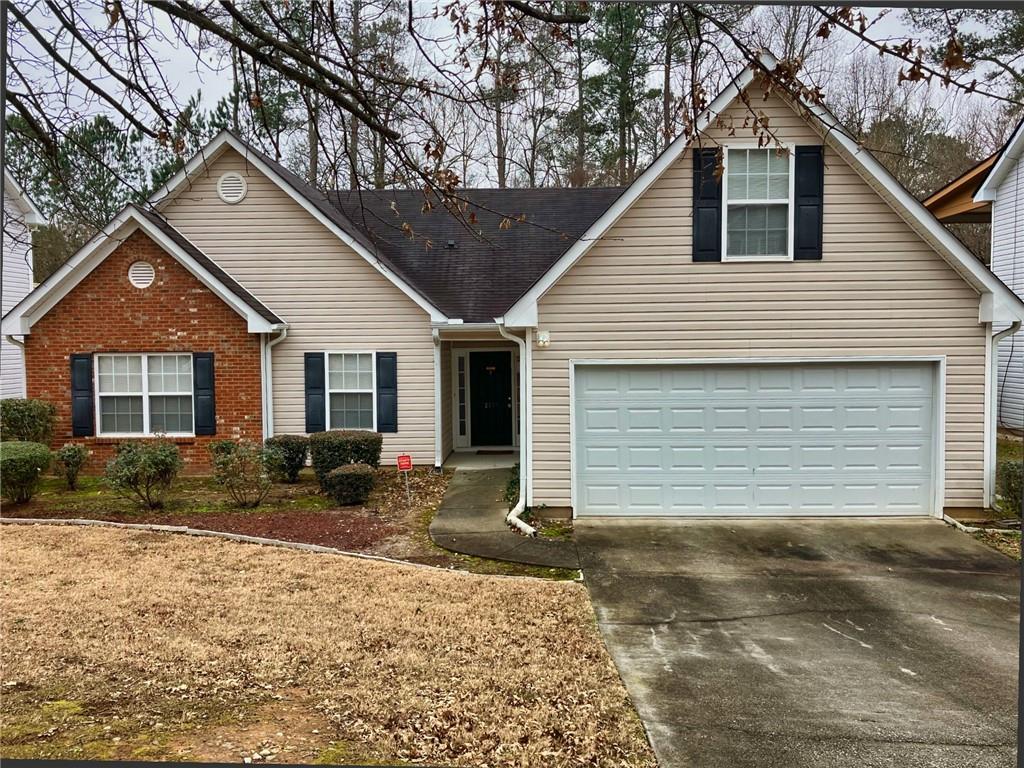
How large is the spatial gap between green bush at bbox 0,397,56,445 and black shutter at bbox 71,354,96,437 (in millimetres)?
419

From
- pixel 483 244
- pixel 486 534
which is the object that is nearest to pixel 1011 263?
pixel 483 244

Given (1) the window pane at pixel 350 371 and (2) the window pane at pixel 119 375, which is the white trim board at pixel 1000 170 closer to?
(1) the window pane at pixel 350 371

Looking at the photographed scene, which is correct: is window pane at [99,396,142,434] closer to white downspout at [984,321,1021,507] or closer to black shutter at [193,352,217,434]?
black shutter at [193,352,217,434]

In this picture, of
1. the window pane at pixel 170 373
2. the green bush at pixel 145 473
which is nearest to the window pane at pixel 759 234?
the green bush at pixel 145 473

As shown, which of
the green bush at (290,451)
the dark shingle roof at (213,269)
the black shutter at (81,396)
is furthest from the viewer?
the black shutter at (81,396)

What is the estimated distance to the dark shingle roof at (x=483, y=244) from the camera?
44.2ft

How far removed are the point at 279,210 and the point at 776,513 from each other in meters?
9.91

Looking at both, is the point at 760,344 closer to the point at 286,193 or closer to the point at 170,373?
the point at 286,193

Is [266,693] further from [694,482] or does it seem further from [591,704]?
[694,482]

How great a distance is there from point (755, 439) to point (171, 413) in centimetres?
968

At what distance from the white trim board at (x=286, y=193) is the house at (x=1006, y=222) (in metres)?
11.7

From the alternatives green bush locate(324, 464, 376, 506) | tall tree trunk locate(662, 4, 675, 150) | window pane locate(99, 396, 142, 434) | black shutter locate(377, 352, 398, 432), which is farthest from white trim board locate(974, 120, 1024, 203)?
window pane locate(99, 396, 142, 434)

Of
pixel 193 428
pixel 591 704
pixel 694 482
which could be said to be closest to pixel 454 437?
pixel 193 428

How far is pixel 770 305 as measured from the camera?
9.26m
